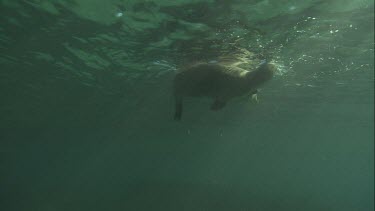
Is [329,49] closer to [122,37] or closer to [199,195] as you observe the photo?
[122,37]

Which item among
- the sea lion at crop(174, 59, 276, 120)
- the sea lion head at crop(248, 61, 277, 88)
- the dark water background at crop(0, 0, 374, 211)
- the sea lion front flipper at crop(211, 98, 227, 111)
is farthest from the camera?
the dark water background at crop(0, 0, 374, 211)

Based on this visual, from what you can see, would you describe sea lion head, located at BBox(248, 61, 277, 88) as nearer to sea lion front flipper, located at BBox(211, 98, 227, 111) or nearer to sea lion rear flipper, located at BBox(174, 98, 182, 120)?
sea lion front flipper, located at BBox(211, 98, 227, 111)

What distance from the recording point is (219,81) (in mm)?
8547

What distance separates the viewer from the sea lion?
7.42m

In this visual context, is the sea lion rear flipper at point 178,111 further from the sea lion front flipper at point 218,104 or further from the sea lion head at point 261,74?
the sea lion head at point 261,74

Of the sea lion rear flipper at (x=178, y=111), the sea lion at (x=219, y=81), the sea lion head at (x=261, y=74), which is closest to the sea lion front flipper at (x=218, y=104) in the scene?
the sea lion at (x=219, y=81)

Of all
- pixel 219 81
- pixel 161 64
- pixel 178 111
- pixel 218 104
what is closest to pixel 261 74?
pixel 218 104

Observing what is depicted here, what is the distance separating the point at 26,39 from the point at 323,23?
41.3 ft

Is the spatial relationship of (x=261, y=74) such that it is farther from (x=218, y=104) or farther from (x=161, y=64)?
(x=161, y=64)

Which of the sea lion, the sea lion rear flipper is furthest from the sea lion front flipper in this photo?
the sea lion rear flipper

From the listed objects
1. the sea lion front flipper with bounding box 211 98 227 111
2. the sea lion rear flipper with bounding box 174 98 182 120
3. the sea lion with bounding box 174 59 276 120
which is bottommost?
the sea lion rear flipper with bounding box 174 98 182 120

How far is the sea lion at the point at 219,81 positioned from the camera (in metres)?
7.42

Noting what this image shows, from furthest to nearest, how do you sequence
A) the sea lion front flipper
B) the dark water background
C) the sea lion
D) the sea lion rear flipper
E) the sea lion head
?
the dark water background, the sea lion rear flipper, the sea lion front flipper, the sea lion, the sea lion head

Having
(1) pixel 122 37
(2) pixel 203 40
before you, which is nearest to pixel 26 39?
(1) pixel 122 37
